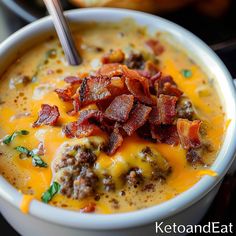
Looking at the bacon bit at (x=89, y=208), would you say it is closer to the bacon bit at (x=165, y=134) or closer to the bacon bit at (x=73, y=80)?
the bacon bit at (x=165, y=134)

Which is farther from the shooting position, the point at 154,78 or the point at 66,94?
the point at 154,78

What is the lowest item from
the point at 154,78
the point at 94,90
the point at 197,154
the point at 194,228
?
the point at 194,228

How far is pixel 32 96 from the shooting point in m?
1.73

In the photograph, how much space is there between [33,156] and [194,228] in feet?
1.90

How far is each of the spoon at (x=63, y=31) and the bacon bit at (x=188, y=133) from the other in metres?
0.51

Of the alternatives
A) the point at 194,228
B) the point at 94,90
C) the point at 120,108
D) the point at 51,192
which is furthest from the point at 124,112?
the point at 194,228

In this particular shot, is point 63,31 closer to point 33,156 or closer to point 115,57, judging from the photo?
point 115,57

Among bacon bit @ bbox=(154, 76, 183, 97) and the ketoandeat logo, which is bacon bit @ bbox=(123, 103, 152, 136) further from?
the ketoandeat logo

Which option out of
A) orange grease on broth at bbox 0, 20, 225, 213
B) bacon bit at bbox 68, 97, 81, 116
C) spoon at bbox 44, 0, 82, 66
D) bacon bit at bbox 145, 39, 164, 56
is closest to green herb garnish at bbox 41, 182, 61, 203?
orange grease on broth at bbox 0, 20, 225, 213

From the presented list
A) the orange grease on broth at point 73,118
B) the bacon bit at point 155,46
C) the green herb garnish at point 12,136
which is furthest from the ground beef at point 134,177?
the bacon bit at point 155,46

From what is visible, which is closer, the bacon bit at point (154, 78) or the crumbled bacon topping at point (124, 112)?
the crumbled bacon topping at point (124, 112)

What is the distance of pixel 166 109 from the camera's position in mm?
1574

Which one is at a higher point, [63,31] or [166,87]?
[63,31]

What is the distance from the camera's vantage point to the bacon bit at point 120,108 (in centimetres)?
152
